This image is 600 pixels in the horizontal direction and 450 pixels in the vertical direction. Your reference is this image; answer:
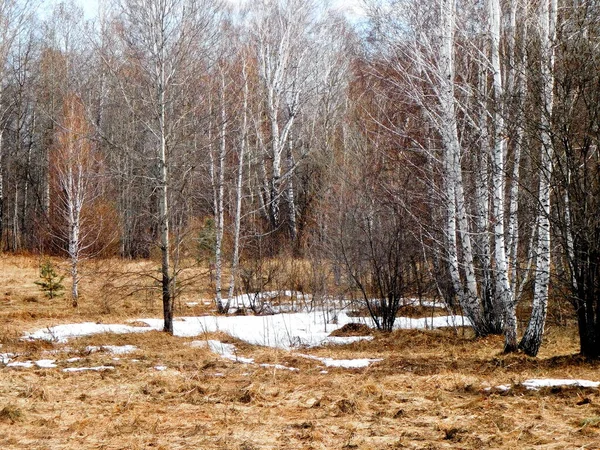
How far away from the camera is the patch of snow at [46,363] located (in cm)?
757

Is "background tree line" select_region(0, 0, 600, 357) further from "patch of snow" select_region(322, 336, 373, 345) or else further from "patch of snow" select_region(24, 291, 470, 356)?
"patch of snow" select_region(322, 336, 373, 345)

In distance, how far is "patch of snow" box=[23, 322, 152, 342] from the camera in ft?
34.6

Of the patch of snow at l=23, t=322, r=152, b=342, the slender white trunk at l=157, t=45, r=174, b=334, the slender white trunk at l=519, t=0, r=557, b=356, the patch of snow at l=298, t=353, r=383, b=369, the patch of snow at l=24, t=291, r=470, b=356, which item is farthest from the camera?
the slender white trunk at l=157, t=45, r=174, b=334

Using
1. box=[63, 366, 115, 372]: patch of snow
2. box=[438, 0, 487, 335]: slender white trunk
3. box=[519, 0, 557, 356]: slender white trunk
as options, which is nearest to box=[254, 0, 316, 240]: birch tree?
box=[438, 0, 487, 335]: slender white trunk

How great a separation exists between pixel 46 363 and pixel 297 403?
12.8ft

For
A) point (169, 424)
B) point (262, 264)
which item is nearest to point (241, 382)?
point (169, 424)

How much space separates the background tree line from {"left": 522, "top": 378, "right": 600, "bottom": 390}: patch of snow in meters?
1.57

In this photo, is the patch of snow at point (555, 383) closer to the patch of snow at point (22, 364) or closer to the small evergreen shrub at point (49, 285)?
the patch of snow at point (22, 364)

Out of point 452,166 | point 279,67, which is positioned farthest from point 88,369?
point 279,67

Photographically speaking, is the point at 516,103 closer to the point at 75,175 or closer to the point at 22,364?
the point at 22,364

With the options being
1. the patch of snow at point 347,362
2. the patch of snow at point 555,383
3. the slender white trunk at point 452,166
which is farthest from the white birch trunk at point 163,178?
the patch of snow at point 555,383

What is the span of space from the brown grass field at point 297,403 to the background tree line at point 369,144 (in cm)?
170

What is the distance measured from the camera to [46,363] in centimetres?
782

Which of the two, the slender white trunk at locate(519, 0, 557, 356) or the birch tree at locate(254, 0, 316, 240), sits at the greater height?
the birch tree at locate(254, 0, 316, 240)
